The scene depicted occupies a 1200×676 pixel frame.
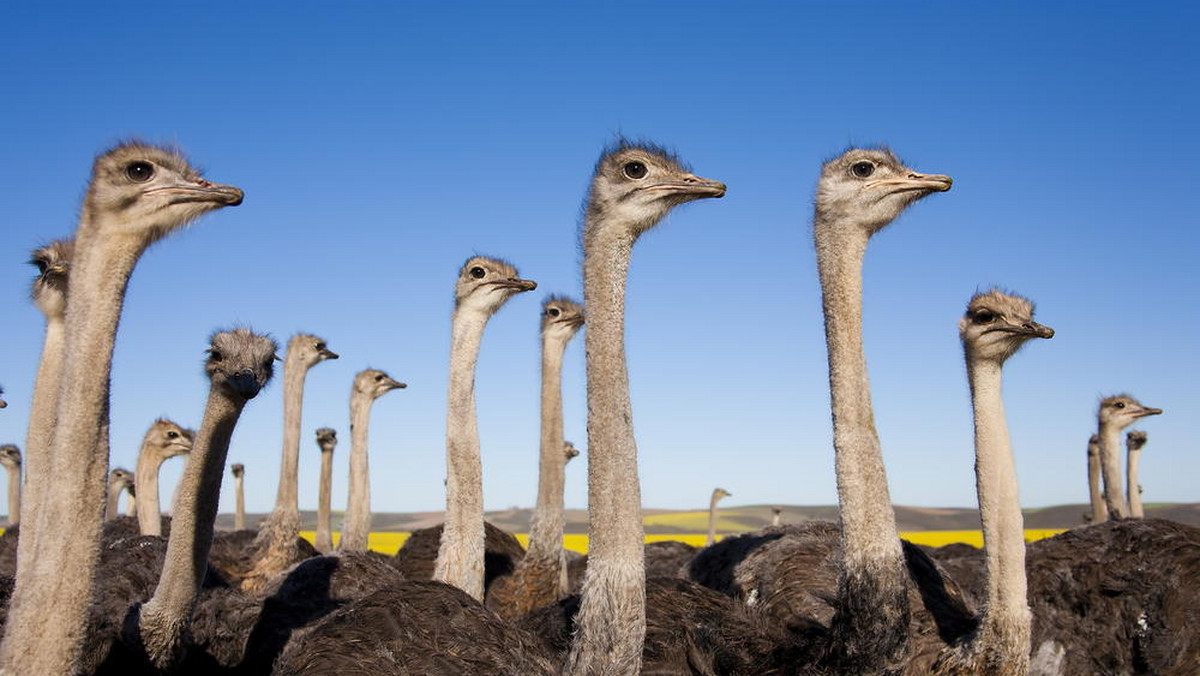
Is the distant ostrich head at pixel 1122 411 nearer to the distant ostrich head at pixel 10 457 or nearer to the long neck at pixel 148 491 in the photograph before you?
the long neck at pixel 148 491

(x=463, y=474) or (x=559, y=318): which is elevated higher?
(x=559, y=318)

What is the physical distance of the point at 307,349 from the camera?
11453 millimetres

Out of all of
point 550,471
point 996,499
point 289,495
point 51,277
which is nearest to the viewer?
point 996,499

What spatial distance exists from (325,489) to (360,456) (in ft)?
11.2

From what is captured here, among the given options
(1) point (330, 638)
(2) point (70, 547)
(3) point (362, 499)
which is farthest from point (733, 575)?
(3) point (362, 499)

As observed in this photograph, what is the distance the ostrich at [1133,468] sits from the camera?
50.2ft

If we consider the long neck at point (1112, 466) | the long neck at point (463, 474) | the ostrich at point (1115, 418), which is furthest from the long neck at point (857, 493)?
the ostrich at point (1115, 418)

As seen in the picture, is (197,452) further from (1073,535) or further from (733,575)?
(1073,535)

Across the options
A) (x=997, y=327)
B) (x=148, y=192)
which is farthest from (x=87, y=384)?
(x=997, y=327)

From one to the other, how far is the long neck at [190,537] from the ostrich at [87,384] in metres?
0.82

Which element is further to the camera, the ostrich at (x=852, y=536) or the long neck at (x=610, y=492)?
the ostrich at (x=852, y=536)

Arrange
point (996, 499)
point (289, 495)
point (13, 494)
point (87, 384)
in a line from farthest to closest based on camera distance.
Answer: point (13, 494) < point (289, 495) < point (996, 499) < point (87, 384)

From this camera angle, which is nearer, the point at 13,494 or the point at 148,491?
the point at 148,491

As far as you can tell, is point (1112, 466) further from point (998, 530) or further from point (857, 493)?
point (857, 493)
